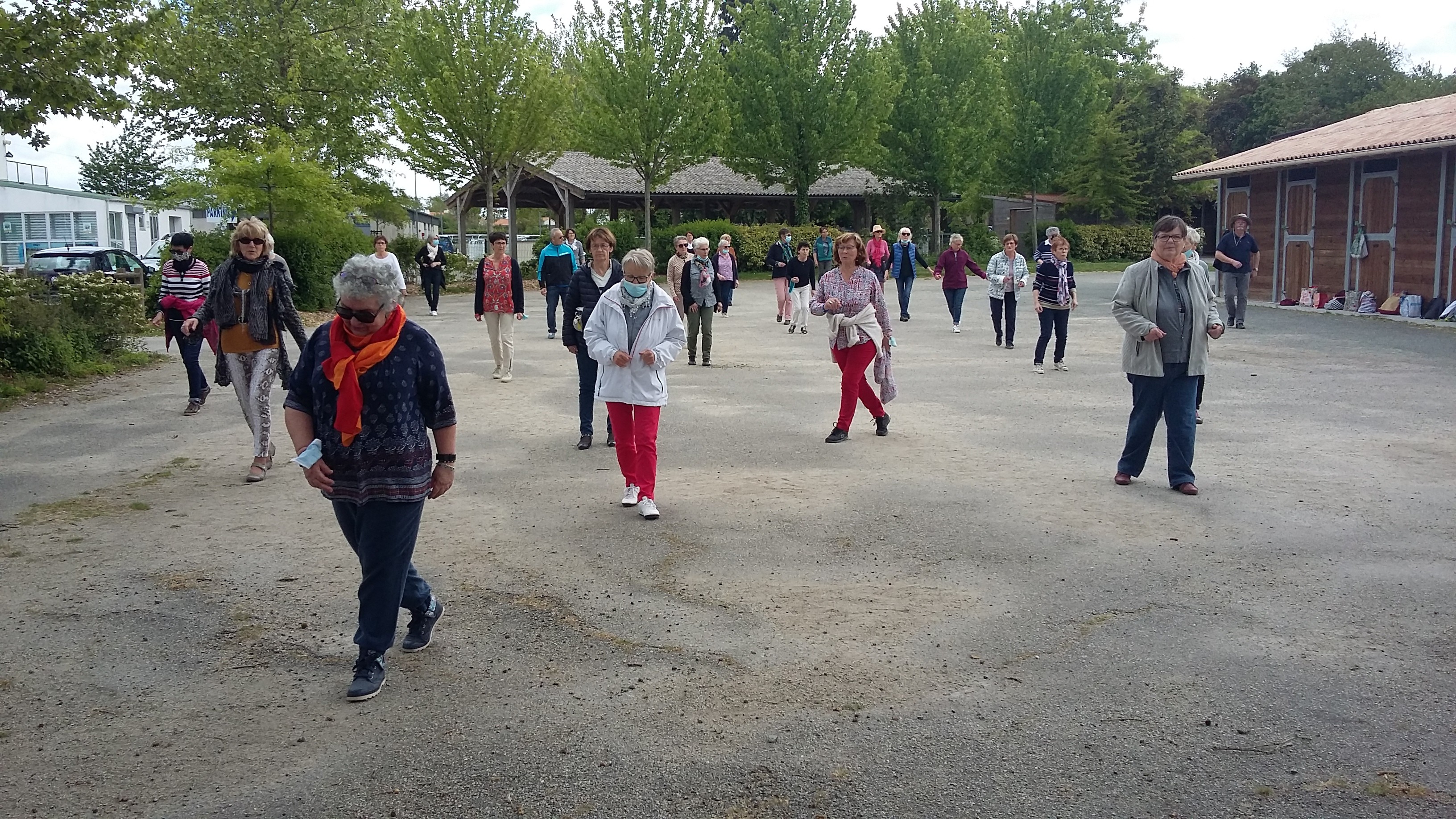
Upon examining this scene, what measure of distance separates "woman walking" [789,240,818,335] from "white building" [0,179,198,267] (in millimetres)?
25018

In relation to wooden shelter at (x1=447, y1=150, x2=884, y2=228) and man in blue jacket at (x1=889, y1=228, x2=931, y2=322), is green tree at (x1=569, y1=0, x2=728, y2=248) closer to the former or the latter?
wooden shelter at (x1=447, y1=150, x2=884, y2=228)

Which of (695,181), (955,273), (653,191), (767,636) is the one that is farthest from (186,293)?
(695,181)

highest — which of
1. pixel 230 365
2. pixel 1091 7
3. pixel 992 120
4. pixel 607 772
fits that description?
pixel 1091 7

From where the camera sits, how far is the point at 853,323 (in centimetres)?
946

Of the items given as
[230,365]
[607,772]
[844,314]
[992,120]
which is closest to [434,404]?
[607,772]

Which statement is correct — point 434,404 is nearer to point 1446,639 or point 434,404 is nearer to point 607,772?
point 607,772

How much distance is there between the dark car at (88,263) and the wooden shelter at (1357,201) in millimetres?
23961

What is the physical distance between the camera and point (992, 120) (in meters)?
48.8

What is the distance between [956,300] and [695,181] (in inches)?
1182

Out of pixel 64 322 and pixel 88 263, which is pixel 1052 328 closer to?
pixel 64 322

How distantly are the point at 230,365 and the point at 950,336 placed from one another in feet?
41.6

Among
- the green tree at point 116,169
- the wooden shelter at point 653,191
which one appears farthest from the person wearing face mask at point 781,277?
the green tree at point 116,169

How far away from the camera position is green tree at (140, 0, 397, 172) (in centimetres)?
3478

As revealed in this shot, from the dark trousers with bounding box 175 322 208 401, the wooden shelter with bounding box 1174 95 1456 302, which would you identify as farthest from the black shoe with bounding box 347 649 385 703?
the wooden shelter with bounding box 1174 95 1456 302
